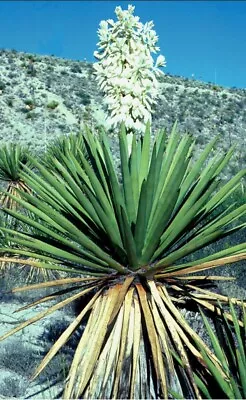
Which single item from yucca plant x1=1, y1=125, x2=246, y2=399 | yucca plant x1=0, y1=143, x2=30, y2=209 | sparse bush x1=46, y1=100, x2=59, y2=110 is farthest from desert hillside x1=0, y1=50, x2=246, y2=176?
yucca plant x1=1, y1=125, x2=246, y2=399

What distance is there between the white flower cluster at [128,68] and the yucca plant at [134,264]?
16cm

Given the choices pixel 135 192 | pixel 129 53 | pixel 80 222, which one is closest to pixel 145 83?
pixel 129 53

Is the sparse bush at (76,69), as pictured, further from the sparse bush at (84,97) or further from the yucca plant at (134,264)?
the yucca plant at (134,264)

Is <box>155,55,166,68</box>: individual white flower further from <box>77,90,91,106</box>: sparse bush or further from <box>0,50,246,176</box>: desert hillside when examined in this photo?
<box>77,90,91,106</box>: sparse bush

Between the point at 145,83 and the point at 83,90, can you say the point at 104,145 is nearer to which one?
the point at 145,83

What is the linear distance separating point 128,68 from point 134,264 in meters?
1.22

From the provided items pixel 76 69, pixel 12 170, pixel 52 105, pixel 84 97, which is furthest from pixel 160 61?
pixel 76 69

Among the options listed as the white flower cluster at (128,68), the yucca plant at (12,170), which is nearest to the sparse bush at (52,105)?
the yucca plant at (12,170)

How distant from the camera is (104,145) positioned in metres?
3.45

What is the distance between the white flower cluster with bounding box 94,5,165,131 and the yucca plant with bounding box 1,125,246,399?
6.2 inches

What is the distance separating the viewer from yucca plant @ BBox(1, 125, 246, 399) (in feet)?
8.91

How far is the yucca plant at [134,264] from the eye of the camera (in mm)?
2715

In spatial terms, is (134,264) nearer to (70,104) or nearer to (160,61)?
(160,61)

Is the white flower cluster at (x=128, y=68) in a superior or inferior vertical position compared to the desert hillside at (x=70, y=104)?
inferior
